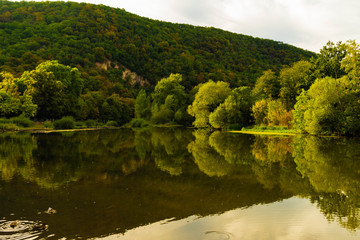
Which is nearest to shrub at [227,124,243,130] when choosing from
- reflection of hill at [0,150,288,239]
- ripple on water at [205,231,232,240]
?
reflection of hill at [0,150,288,239]

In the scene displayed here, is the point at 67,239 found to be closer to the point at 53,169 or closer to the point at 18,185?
the point at 18,185

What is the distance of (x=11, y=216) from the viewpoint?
9.13m

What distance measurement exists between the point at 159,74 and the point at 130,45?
21.1 metres

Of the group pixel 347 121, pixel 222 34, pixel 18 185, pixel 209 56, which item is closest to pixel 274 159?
pixel 18 185

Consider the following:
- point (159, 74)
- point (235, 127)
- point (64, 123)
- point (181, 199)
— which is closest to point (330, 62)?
point (235, 127)

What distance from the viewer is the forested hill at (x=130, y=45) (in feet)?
398

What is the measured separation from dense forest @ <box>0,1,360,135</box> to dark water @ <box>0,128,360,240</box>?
89.9 ft

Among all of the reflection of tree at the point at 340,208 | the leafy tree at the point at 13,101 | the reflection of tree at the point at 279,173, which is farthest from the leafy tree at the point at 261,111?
the reflection of tree at the point at 340,208

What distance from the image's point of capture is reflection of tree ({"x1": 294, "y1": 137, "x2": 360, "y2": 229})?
31.8 feet

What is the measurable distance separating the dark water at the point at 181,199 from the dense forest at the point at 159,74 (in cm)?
2739

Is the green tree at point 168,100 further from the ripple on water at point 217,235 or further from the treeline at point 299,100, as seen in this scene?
the ripple on water at point 217,235

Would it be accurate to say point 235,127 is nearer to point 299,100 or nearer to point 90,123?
point 299,100

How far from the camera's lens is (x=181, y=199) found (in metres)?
11.2

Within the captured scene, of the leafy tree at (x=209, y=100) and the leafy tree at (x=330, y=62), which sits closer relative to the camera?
the leafy tree at (x=330, y=62)
